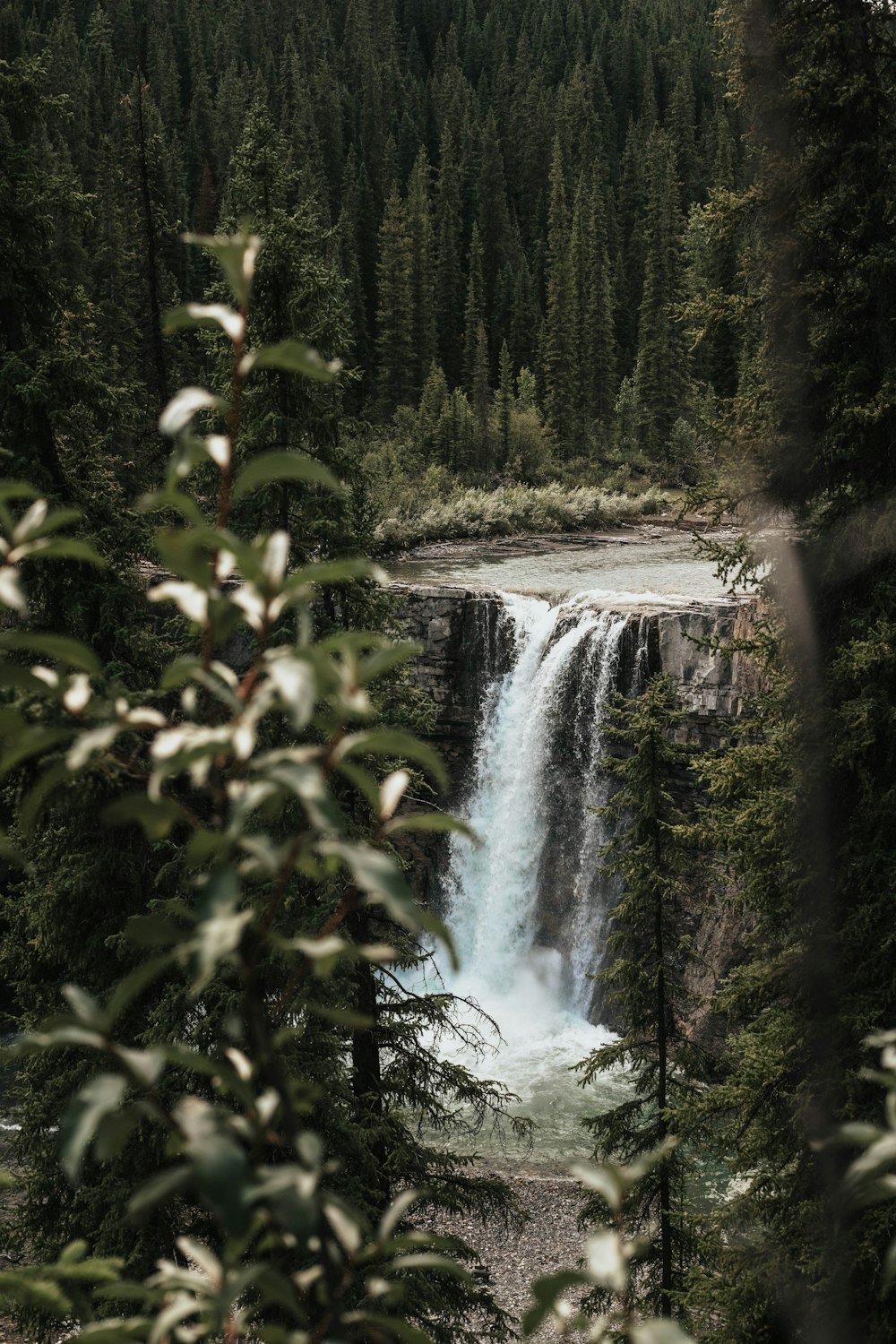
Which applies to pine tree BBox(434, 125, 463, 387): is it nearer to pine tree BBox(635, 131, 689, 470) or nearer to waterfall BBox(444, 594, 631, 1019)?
pine tree BBox(635, 131, 689, 470)

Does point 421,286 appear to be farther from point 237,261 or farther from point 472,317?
point 237,261

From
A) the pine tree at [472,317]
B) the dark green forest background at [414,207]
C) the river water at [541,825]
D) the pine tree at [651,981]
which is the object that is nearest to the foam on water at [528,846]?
the river water at [541,825]

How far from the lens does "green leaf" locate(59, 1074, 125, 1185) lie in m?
0.85

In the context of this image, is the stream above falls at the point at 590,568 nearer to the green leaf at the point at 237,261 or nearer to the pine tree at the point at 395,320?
the green leaf at the point at 237,261

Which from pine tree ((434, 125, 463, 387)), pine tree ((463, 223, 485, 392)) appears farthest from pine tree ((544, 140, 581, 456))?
pine tree ((434, 125, 463, 387))

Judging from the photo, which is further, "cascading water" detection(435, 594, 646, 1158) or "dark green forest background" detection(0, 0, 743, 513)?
"cascading water" detection(435, 594, 646, 1158)

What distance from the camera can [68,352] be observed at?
27.8 feet

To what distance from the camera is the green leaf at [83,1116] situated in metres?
0.85

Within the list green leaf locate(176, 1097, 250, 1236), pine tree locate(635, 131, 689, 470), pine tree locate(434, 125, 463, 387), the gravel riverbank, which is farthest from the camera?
pine tree locate(434, 125, 463, 387)

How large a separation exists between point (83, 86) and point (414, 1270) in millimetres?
70847

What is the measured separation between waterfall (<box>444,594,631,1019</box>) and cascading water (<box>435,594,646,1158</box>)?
0.06 ft

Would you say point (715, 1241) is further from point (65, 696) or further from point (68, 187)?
point (68, 187)

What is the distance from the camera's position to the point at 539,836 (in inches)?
739

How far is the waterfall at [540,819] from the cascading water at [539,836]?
0.02 meters
